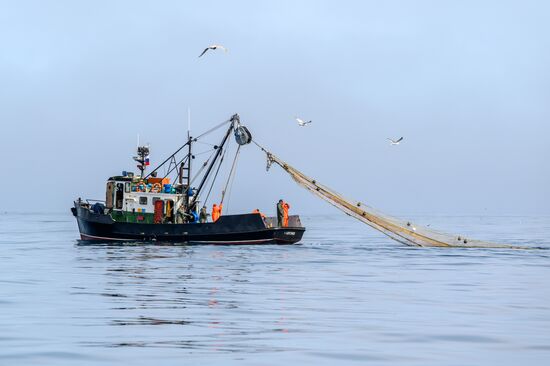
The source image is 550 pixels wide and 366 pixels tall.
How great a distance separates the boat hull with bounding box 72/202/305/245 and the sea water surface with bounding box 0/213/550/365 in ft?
35.5

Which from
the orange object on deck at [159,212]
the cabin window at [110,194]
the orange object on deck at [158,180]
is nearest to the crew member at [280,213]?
the orange object on deck at [159,212]

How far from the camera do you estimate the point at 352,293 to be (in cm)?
2877

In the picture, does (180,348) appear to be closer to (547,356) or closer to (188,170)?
(547,356)

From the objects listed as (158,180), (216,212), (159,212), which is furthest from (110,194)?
(216,212)

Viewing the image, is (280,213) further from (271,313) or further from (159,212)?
(271,313)

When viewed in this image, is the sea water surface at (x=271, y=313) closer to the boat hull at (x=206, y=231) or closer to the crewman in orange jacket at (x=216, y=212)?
the boat hull at (x=206, y=231)

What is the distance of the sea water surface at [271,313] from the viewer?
1644cm

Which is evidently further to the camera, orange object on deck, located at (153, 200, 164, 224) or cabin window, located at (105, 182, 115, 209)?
cabin window, located at (105, 182, 115, 209)

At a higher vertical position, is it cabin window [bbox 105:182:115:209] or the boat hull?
cabin window [bbox 105:182:115:209]

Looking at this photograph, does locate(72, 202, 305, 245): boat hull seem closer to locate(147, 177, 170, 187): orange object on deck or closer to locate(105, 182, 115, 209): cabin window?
locate(105, 182, 115, 209): cabin window

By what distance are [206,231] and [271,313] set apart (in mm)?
32934

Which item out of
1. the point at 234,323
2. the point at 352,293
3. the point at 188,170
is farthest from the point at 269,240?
the point at 234,323

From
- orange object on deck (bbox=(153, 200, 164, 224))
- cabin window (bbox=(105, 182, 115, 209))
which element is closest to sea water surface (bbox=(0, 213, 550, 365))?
orange object on deck (bbox=(153, 200, 164, 224))

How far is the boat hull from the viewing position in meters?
55.3
